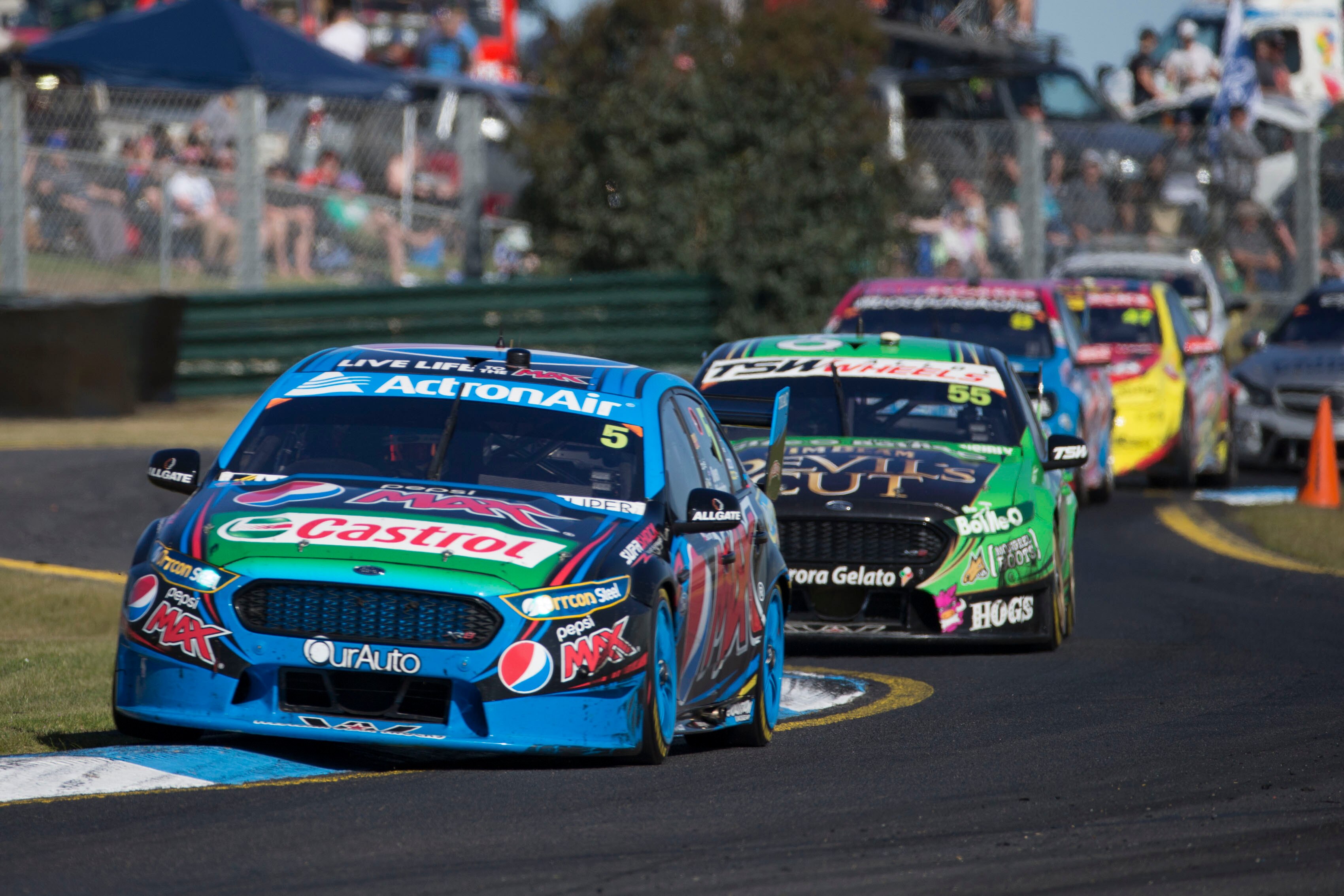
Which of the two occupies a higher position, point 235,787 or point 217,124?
point 217,124

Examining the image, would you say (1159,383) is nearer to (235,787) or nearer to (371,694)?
(371,694)

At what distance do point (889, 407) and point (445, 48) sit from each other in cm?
2256

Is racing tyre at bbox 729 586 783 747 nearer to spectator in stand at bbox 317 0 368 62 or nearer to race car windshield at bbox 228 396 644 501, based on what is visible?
race car windshield at bbox 228 396 644 501

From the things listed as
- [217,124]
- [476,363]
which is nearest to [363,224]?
[217,124]

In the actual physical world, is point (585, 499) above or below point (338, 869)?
above

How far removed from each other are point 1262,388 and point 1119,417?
9.18ft

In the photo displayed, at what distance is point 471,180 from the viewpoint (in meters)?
23.9

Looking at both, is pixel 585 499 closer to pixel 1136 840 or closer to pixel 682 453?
pixel 682 453

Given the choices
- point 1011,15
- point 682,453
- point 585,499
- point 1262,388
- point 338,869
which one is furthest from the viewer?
point 1011,15

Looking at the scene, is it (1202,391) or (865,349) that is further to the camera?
(1202,391)

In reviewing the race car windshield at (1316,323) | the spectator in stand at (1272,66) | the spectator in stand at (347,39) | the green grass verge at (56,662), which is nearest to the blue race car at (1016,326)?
the race car windshield at (1316,323)

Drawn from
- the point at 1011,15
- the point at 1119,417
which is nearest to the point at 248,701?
the point at 1119,417

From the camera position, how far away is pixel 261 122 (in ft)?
74.0

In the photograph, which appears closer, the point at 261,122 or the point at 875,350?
the point at 875,350
